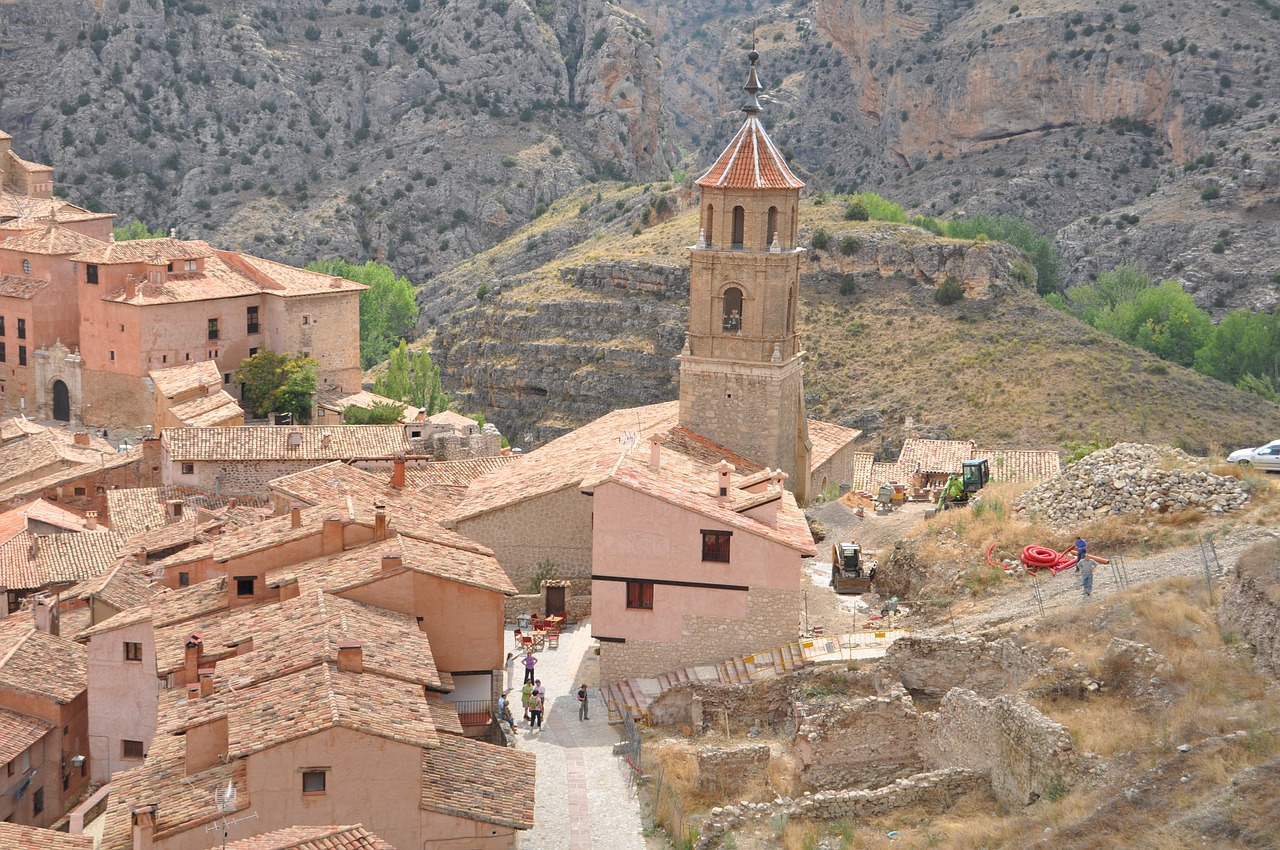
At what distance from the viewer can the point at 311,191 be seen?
114 metres

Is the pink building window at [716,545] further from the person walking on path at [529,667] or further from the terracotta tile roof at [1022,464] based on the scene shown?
the terracotta tile roof at [1022,464]

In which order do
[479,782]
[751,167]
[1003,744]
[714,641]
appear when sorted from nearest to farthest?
[1003,744]
[479,782]
[714,641]
[751,167]

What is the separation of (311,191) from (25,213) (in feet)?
130

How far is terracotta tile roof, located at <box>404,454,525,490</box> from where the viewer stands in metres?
45.4

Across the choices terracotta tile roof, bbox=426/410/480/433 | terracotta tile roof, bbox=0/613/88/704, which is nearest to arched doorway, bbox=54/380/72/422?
terracotta tile roof, bbox=426/410/480/433

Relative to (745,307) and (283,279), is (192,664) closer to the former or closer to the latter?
(745,307)

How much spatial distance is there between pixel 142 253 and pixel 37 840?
134ft

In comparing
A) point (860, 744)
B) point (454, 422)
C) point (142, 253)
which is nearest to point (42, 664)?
point (860, 744)

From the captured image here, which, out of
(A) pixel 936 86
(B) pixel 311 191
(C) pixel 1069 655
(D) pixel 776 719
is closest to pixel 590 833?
(D) pixel 776 719

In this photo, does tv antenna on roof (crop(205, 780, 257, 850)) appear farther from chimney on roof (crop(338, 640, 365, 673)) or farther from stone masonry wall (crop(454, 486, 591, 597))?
stone masonry wall (crop(454, 486, 591, 597))

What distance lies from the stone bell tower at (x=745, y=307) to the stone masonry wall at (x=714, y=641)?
9207 millimetres

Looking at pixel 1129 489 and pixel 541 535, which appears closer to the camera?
pixel 1129 489

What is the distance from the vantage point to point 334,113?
119812mm

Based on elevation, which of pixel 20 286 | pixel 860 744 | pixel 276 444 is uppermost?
pixel 20 286
